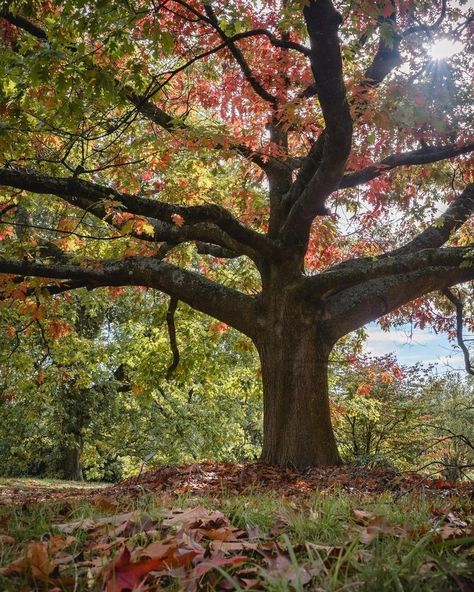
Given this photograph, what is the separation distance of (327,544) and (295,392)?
454 cm

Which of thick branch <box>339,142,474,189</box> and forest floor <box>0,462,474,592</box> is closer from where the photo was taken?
forest floor <box>0,462,474,592</box>

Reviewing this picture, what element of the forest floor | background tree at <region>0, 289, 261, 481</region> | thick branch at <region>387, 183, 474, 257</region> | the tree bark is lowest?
A: the forest floor

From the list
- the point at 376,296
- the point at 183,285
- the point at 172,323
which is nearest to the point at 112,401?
the point at 172,323

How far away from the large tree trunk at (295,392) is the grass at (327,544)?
10.9ft

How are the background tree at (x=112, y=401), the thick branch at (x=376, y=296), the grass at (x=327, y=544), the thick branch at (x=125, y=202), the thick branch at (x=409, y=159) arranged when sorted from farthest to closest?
the background tree at (x=112, y=401) → the thick branch at (x=376, y=296) → the thick branch at (x=409, y=159) → the thick branch at (x=125, y=202) → the grass at (x=327, y=544)

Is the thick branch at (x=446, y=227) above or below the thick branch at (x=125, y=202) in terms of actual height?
above

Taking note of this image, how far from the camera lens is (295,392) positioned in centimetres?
628

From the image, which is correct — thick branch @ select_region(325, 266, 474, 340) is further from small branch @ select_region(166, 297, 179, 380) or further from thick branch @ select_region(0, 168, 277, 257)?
small branch @ select_region(166, 297, 179, 380)

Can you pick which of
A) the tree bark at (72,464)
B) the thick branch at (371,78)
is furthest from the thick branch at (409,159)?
the tree bark at (72,464)

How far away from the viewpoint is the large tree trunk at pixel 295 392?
6.11m

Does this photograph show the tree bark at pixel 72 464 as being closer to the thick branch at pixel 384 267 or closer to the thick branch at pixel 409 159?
the thick branch at pixel 384 267

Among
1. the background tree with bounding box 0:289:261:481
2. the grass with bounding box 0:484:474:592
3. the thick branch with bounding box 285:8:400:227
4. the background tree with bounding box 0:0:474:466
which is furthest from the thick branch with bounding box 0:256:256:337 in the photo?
the background tree with bounding box 0:289:261:481

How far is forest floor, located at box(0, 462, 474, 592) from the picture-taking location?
4.40ft

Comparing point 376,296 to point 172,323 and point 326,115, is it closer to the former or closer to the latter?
point 326,115
